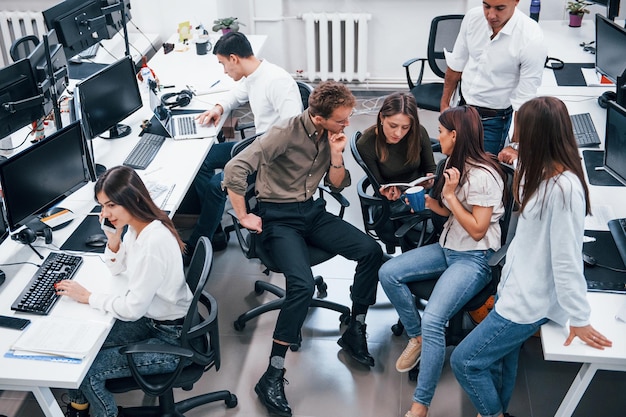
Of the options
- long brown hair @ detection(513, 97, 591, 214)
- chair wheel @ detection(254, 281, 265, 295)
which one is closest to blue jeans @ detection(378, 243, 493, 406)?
long brown hair @ detection(513, 97, 591, 214)

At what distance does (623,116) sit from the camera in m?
2.96

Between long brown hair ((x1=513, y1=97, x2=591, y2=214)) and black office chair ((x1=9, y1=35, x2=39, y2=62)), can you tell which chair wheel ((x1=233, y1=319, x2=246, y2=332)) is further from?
black office chair ((x1=9, y1=35, x2=39, y2=62))

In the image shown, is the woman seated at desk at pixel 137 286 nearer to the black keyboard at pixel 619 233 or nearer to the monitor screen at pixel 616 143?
the black keyboard at pixel 619 233

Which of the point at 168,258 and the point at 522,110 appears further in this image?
the point at 168,258

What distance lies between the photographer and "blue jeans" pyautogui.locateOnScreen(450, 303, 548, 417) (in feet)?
8.10

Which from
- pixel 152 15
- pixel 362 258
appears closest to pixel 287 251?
pixel 362 258

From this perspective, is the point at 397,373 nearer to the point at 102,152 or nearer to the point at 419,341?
the point at 419,341

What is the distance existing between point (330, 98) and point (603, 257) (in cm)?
132

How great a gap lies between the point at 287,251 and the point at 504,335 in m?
1.08

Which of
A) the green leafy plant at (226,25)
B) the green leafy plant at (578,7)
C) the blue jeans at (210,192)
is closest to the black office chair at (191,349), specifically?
the blue jeans at (210,192)

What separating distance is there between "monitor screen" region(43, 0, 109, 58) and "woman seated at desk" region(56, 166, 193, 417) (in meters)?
1.94

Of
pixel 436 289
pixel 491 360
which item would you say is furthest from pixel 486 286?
pixel 491 360

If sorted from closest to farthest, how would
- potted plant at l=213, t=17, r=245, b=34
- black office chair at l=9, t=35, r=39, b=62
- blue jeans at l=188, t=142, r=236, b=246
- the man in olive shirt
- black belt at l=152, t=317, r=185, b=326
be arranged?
black belt at l=152, t=317, r=185, b=326 < the man in olive shirt < blue jeans at l=188, t=142, r=236, b=246 < black office chair at l=9, t=35, r=39, b=62 < potted plant at l=213, t=17, r=245, b=34

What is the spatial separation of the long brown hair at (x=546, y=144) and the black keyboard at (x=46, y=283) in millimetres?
1796
